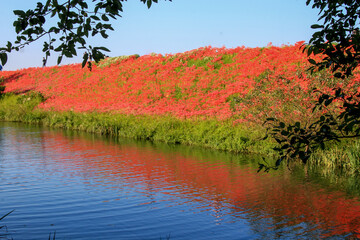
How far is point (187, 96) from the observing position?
Result: 31.6 m

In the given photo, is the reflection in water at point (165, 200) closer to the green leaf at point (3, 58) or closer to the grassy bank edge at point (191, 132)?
the grassy bank edge at point (191, 132)

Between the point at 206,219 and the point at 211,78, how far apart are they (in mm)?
25643

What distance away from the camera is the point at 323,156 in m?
14.5

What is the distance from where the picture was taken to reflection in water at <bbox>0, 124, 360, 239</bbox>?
8.08m

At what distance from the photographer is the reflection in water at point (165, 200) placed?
26.5 feet

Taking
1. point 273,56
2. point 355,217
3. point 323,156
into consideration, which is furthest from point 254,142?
point 273,56

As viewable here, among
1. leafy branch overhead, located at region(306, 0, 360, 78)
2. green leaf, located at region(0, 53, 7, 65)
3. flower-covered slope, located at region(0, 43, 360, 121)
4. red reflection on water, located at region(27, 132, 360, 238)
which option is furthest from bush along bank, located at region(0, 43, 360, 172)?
green leaf, located at region(0, 53, 7, 65)

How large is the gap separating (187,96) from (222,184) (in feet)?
64.4

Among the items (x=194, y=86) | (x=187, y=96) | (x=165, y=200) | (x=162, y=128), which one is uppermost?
(x=194, y=86)

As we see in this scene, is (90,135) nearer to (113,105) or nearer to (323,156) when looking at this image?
(113,105)

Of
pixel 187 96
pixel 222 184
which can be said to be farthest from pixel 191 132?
pixel 187 96

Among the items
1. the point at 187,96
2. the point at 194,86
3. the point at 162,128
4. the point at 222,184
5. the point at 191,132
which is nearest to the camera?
the point at 222,184

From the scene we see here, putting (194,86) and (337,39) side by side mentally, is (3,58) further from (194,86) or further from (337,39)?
(194,86)

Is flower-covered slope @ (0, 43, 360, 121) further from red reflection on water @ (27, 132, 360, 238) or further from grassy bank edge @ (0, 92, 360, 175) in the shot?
red reflection on water @ (27, 132, 360, 238)
